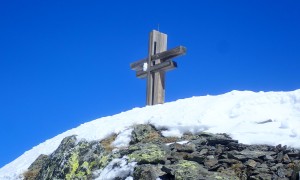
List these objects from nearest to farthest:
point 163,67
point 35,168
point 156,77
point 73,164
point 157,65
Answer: point 73,164 → point 35,168 → point 163,67 → point 157,65 → point 156,77

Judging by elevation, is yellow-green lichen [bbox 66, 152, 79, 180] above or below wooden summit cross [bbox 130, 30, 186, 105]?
below

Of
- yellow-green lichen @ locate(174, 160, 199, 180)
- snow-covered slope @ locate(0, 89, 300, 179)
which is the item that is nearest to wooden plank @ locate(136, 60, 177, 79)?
snow-covered slope @ locate(0, 89, 300, 179)

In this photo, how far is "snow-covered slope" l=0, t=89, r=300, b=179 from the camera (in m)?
11.6

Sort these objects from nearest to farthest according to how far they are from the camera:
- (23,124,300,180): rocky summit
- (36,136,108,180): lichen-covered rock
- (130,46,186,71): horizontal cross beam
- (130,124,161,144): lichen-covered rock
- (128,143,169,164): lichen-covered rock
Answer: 1. (23,124,300,180): rocky summit
2. (128,143,169,164): lichen-covered rock
3. (36,136,108,180): lichen-covered rock
4. (130,124,161,144): lichen-covered rock
5. (130,46,186,71): horizontal cross beam

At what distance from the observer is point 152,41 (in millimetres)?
18391

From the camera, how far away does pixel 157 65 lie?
58.2 ft

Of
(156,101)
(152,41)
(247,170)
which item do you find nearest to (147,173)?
(247,170)

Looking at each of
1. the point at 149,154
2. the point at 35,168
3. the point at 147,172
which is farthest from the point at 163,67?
the point at 147,172

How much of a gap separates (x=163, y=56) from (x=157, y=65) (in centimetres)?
44

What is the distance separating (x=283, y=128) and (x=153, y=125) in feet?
13.5

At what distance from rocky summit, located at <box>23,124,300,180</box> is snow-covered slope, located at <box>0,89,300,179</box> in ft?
1.36

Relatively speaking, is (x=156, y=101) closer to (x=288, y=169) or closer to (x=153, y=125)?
(x=153, y=125)

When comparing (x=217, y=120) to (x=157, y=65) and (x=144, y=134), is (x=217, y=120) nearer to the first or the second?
(x=144, y=134)

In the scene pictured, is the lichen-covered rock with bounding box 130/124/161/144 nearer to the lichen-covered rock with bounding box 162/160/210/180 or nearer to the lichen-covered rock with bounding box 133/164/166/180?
the lichen-covered rock with bounding box 133/164/166/180
